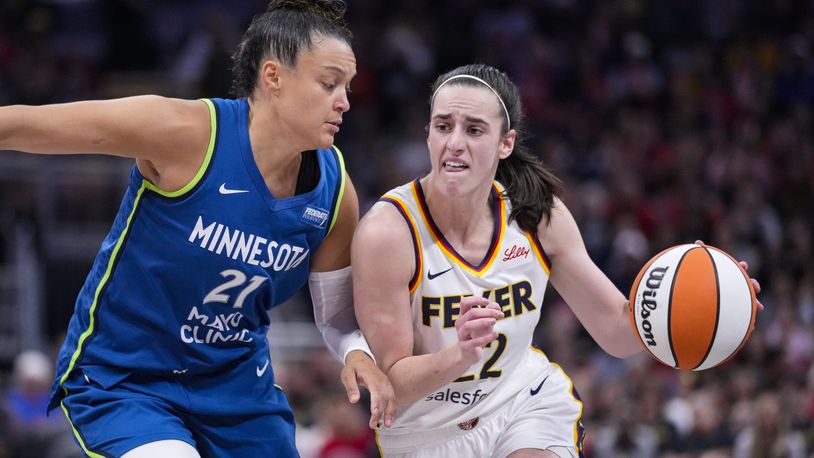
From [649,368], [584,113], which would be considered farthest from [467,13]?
[649,368]

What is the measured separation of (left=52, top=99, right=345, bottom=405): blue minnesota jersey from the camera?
3.94 m

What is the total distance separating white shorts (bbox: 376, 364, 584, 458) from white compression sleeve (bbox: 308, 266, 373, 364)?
1.44 feet

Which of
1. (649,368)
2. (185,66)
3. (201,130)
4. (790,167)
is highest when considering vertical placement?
(185,66)

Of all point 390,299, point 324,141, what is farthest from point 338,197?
point 390,299

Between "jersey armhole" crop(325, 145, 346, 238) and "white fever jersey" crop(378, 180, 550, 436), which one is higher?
"jersey armhole" crop(325, 145, 346, 238)

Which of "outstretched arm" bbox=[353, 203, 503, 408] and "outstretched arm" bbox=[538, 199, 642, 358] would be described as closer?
"outstretched arm" bbox=[353, 203, 503, 408]

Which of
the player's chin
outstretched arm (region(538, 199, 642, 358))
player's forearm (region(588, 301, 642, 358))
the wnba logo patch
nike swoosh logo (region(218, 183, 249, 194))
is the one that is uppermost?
the player's chin

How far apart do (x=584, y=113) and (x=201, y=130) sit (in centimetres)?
932

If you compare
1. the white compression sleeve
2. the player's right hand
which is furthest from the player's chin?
the player's right hand

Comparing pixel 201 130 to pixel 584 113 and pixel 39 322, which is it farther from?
pixel 584 113

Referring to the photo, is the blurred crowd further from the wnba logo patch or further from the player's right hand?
the player's right hand

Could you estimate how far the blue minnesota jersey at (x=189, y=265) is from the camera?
3938 mm

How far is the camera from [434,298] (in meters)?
4.31

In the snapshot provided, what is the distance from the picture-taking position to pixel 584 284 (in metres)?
4.59
